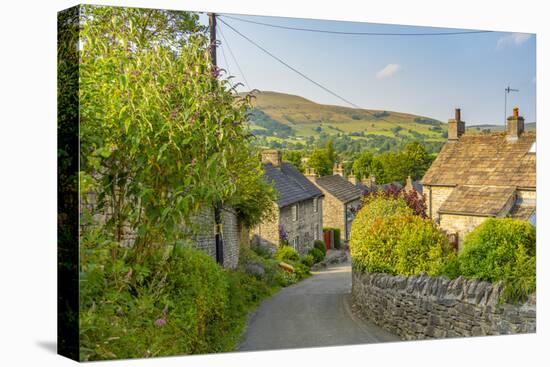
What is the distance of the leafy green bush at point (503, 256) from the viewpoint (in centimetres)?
973

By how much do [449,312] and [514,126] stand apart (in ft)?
9.71

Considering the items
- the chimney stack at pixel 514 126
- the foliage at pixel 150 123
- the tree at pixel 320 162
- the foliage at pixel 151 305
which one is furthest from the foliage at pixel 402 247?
the foliage at pixel 150 123

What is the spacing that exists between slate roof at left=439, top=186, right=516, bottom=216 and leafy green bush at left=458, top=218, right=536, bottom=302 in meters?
0.18

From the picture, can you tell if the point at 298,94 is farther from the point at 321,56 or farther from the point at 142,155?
the point at 142,155

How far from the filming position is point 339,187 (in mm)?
10086

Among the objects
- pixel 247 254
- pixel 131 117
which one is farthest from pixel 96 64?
pixel 247 254

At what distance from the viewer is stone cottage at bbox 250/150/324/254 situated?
30.9ft

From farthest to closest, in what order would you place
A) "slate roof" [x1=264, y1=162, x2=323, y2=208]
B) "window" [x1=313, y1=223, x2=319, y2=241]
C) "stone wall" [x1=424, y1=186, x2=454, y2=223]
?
1. "stone wall" [x1=424, y1=186, x2=454, y2=223]
2. "window" [x1=313, y1=223, x2=319, y2=241]
3. "slate roof" [x1=264, y1=162, x2=323, y2=208]

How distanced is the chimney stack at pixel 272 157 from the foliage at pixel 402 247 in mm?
2086

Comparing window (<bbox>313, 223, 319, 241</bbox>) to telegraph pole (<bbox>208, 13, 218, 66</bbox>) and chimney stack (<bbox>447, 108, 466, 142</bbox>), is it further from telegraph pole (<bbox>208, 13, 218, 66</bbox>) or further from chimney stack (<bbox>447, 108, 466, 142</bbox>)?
telegraph pole (<bbox>208, 13, 218, 66</bbox>)

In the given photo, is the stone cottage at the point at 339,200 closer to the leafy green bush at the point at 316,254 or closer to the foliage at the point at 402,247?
the foliage at the point at 402,247

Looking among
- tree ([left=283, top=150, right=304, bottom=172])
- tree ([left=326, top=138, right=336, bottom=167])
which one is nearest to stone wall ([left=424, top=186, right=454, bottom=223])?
tree ([left=326, top=138, right=336, bottom=167])

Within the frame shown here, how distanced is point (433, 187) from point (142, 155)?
15.4 feet

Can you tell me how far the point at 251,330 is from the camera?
352 inches
